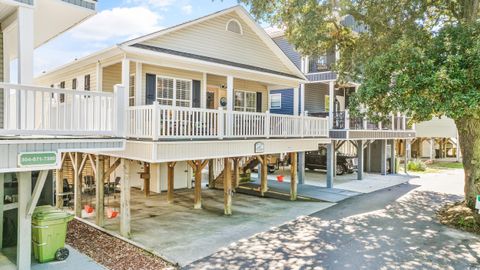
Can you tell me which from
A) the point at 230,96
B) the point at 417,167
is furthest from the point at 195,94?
Answer: the point at 417,167

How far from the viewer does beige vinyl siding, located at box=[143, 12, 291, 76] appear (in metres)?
11.7

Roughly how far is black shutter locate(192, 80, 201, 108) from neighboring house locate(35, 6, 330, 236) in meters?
0.04

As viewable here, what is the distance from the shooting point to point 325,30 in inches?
605

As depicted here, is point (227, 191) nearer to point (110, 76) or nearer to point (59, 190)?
point (110, 76)

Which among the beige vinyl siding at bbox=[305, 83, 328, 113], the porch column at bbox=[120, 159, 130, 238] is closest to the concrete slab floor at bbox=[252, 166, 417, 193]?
the beige vinyl siding at bbox=[305, 83, 328, 113]

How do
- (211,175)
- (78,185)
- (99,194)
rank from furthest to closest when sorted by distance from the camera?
(211,175), (78,185), (99,194)

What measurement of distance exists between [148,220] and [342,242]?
661cm

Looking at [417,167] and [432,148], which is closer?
[417,167]

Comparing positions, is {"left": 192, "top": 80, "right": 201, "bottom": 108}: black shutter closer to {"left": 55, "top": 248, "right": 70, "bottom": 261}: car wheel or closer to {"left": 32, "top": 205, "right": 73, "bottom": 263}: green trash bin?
{"left": 32, "top": 205, "right": 73, "bottom": 263}: green trash bin

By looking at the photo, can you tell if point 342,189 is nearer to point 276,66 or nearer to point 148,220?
point 276,66

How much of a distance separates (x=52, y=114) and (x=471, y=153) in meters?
13.7

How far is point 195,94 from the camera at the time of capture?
13.3 metres

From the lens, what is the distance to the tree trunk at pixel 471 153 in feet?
39.9

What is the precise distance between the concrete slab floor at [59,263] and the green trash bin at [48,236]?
5.5 inches
